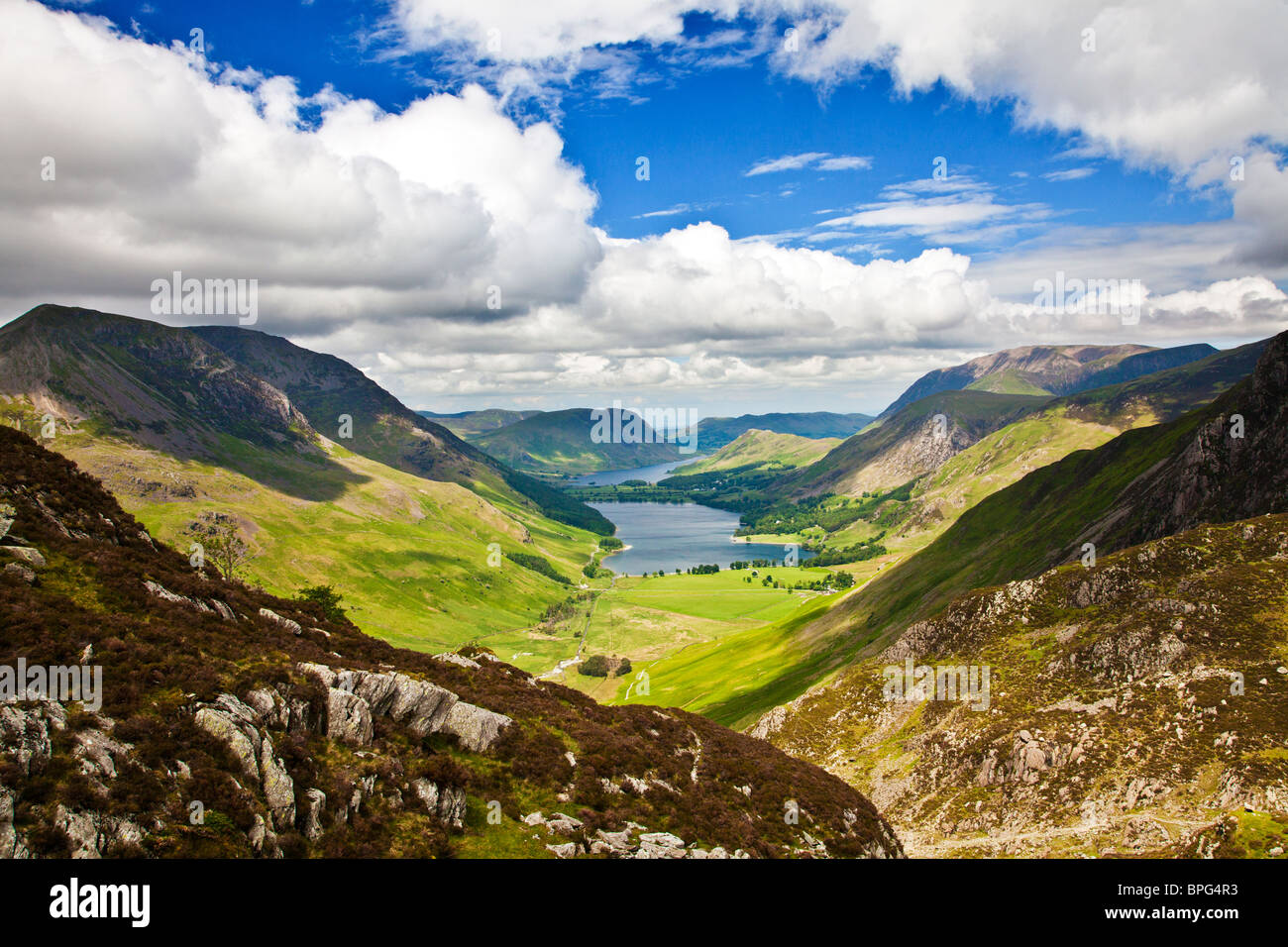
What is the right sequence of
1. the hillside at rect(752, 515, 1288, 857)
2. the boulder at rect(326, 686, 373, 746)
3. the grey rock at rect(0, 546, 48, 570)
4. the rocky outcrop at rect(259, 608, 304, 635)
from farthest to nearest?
the hillside at rect(752, 515, 1288, 857) < the rocky outcrop at rect(259, 608, 304, 635) < the boulder at rect(326, 686, 373, 746) < the grey rock at rect(0, 546, 48, 570)

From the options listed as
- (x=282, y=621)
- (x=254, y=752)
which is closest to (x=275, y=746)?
(x=254, y=752)

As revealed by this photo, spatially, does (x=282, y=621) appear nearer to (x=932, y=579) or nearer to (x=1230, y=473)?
(x=1230, y=473)

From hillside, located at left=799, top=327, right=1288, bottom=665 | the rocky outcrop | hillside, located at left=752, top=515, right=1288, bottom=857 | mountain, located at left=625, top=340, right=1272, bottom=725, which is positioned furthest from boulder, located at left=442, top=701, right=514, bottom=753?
hillside, located at left=799, top=327, right=1288, bottom=665

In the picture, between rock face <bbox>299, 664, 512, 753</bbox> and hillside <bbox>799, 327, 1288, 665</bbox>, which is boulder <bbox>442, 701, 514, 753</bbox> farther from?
hillside <bbox>799, 327, 1288, 665</bbox>
